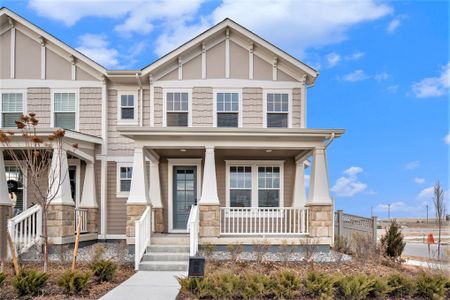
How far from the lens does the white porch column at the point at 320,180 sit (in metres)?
12.5

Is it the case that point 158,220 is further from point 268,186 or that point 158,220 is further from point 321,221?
point 321,221

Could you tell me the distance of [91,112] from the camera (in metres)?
15.2

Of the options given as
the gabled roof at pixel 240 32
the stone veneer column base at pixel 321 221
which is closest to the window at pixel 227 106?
the gabled roof at pixel 240 32

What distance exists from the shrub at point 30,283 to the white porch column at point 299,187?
8869mm

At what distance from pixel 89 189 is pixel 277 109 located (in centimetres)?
726

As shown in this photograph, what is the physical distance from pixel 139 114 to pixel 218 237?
569 cm

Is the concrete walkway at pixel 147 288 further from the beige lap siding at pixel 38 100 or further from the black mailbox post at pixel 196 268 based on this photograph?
the beige lap siding at pixel 38 100

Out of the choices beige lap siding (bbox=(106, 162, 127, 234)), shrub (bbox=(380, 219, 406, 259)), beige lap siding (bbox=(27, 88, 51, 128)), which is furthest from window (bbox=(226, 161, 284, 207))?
beige lap siding (bbox=(27, 88, 51, 128))

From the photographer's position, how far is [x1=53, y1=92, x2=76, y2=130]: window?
49.9ft

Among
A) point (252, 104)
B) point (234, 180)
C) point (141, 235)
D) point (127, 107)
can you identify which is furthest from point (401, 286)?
point (127, 107)

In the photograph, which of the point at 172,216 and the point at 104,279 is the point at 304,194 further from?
the point at 104,279

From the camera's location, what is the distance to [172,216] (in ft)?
49.0

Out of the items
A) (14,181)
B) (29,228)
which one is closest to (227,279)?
(29,228)

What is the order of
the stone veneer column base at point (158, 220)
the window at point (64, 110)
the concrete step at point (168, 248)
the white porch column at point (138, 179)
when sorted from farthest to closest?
the window at point (64, 110)
the stone veneer column base at point (158, 220)
the white porch column at point (138, 179)
the concrete step at point (168, 248)
